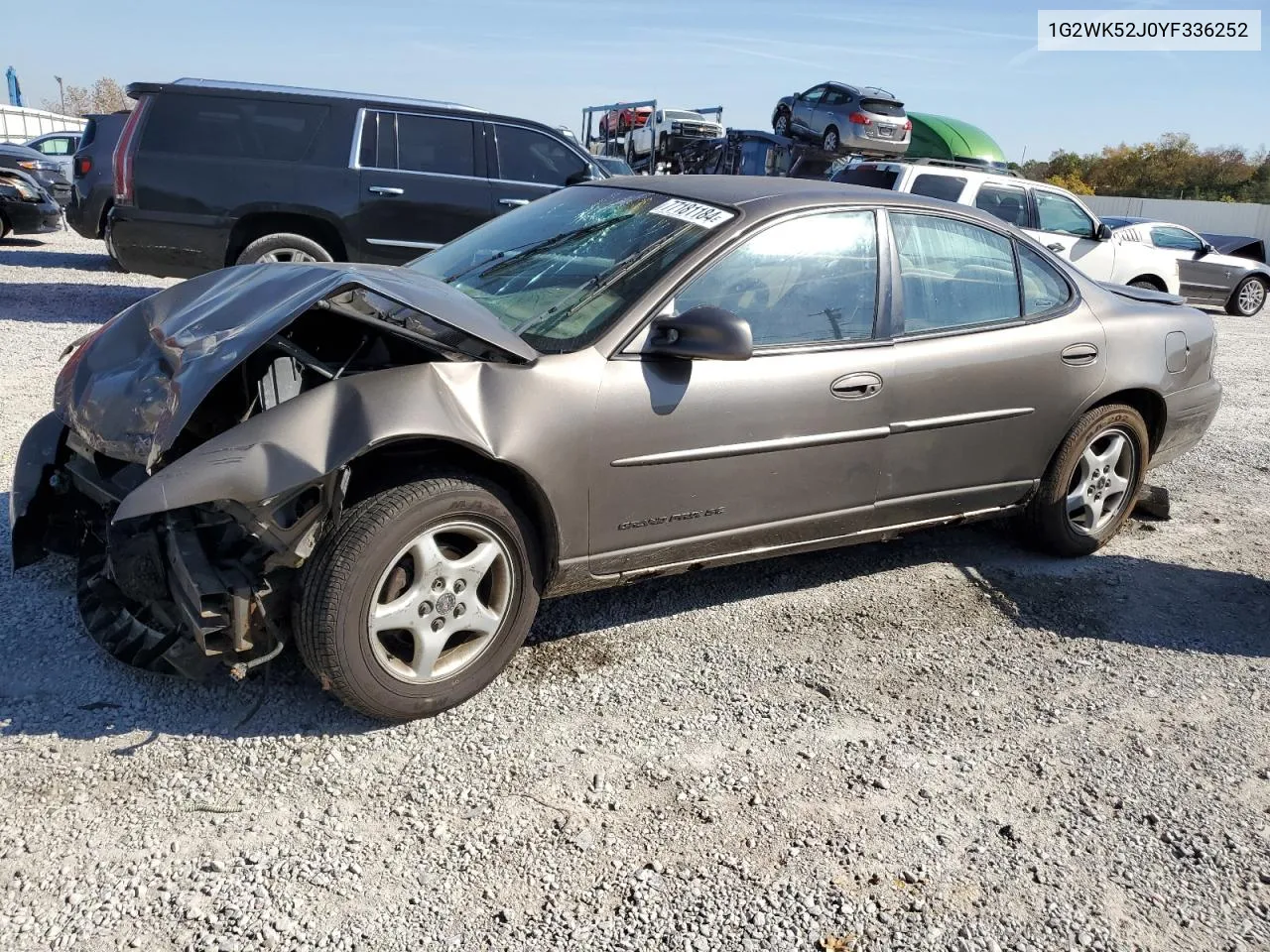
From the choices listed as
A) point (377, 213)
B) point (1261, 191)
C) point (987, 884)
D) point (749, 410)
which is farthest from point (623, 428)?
point (1261, 191)

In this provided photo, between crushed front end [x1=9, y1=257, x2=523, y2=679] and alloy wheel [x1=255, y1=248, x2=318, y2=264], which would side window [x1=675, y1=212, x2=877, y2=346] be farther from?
alloy wheel [x1=255, y1=248, x2=318, y2=264]

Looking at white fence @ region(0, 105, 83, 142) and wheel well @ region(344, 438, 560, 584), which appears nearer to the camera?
wheel well @ region(344, 438, 560, 584)

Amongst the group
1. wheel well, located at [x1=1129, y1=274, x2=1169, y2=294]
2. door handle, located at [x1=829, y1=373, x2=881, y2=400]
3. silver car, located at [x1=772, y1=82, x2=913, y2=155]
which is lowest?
A: wheel well, located at [x1=1129, y1=274, x2=1169, y2=294]

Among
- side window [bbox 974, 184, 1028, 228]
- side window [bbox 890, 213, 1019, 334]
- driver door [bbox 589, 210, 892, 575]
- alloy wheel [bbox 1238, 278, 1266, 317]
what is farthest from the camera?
alloy wheel [bbox 1238, 278, 1266, 317]

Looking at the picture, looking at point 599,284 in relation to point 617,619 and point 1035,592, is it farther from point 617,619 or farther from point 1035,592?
point 1035,592

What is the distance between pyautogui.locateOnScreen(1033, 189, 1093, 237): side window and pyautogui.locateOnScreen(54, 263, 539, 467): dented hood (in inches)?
385

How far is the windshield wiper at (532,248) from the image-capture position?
13.1ft

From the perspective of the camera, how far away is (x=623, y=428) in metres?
3.35

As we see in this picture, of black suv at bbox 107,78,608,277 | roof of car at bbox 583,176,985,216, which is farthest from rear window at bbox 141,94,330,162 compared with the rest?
roof of car at bbox 583,176,985,216

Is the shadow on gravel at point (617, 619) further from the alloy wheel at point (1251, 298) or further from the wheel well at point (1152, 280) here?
the alloy wheel at point (1251, 298)

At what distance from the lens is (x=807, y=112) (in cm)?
1917

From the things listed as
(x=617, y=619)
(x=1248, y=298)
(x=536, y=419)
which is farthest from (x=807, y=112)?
(x=536, y=419)

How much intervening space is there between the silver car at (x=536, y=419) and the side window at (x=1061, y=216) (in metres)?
7.62

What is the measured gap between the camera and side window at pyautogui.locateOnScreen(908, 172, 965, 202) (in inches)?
435
